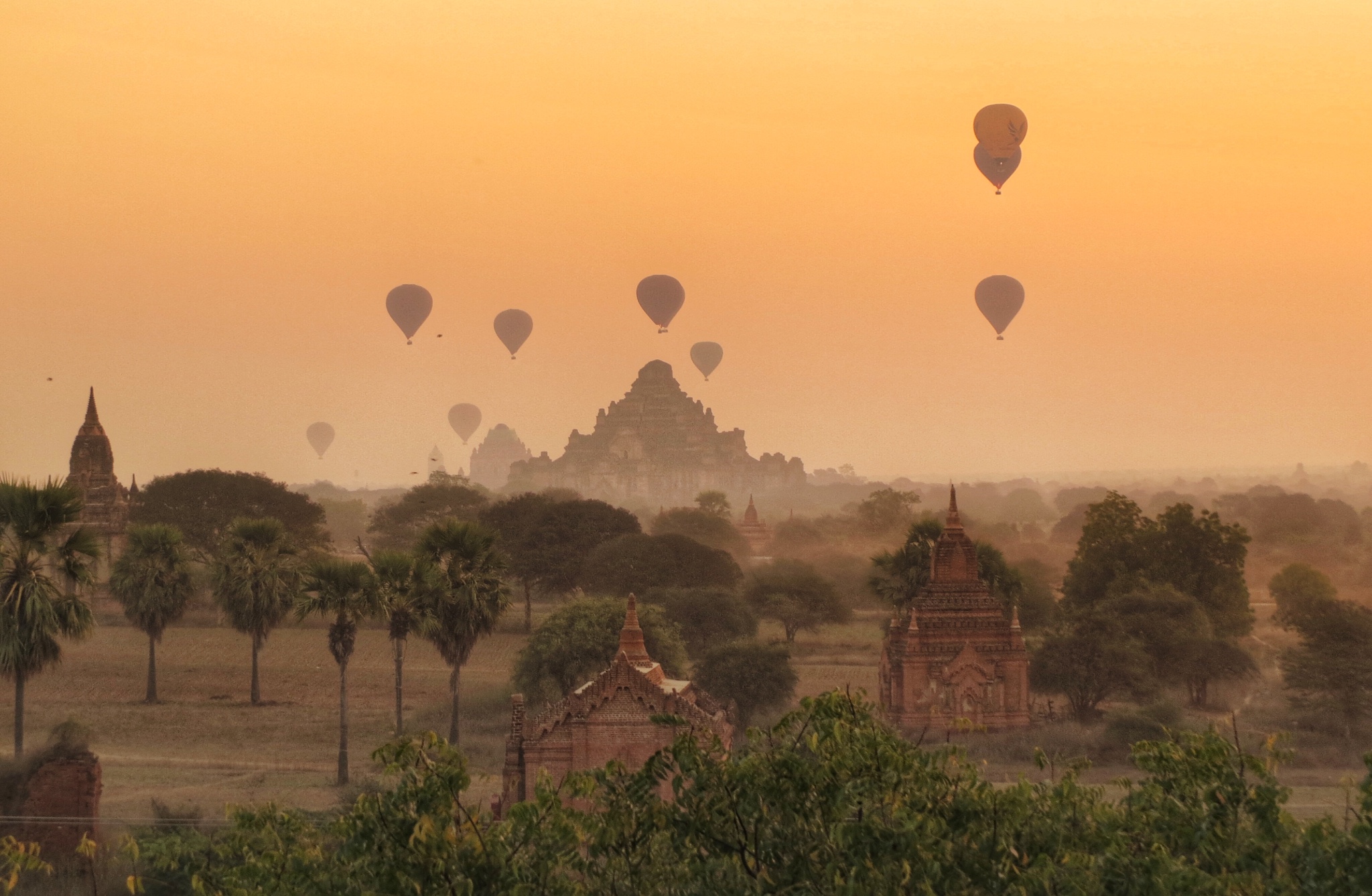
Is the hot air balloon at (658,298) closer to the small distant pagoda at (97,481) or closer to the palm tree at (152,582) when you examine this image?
the small distant pagoda at (97,481)

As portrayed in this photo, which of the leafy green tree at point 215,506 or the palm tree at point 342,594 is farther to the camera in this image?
the leafy green tree at point 215,506

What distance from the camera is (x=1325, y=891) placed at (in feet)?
44.7

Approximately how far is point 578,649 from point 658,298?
9597 centimetres

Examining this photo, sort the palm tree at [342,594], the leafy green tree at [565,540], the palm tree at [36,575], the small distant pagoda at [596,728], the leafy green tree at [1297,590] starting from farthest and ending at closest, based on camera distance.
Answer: the leafy green tree at [565,540] → the leafy green tree at [1297,590] → the palm tree at [342,594] → the palm tree at [36,575] → the small distant pagoda at [596,728]

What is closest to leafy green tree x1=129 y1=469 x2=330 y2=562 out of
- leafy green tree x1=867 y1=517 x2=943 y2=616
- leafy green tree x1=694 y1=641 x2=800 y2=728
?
leafy green tree x1=867 y1=517 x2=943 y2=616

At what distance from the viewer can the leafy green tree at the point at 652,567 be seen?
232 ft

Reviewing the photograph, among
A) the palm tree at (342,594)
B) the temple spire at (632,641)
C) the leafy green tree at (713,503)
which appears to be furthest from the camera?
the leafy green tree at (713,503)

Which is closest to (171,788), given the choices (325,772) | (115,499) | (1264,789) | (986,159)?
(325,772)

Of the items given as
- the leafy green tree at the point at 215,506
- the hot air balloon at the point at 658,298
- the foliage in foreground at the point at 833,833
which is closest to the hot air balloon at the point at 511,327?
the hot air balloon at the point at 658,298

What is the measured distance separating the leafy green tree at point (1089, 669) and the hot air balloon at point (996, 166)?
136ft

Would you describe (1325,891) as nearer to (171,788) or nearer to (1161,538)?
(171,788)

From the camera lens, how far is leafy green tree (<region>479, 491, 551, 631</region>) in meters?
75.6

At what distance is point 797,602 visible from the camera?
2778 inches

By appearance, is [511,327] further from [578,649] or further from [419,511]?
[578,649]
